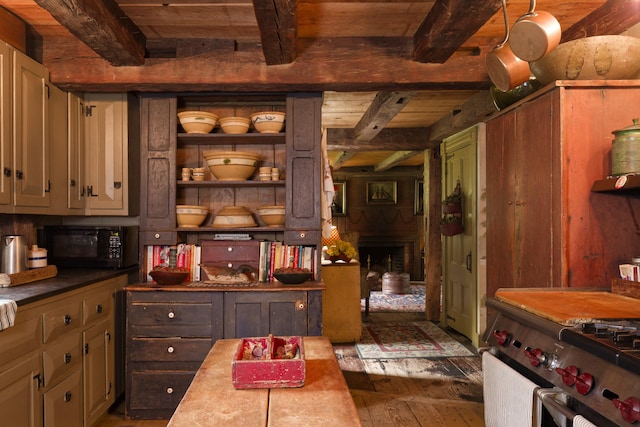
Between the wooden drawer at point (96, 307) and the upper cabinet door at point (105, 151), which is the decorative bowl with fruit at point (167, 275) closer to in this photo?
the wooden drawer at point (96, 307)

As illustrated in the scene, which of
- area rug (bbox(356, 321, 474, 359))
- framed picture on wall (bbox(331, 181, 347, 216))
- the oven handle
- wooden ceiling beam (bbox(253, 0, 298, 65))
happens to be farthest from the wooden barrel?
the oven handle

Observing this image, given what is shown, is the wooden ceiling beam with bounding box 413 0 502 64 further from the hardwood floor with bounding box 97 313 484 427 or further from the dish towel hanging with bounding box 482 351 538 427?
the hardwood floor with bounding box 97 313 484 427

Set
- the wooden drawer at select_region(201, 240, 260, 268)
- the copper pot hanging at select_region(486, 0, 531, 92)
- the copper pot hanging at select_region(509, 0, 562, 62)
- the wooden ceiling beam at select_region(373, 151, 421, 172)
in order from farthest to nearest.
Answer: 1. the wooden ceiling beam at select_region(373, 151, 421, 172)
2. the wooden drawer at select_region(201, 240, 260, 268)
3. the copper pot hanging at select_region(486, 0, 531, 92)
4. the copper pot hanging at select_region(509, 0, 562, 62)

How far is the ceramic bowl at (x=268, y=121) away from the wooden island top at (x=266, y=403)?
1993 mm

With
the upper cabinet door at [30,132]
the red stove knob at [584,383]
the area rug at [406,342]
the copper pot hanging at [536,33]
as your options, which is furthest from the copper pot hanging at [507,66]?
the area rug at [406,342]

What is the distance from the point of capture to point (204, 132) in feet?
11.3

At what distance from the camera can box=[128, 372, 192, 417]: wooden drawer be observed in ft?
10.1

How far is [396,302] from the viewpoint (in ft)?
23.0

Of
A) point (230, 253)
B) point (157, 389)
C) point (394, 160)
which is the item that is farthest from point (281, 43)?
point (394, 160)

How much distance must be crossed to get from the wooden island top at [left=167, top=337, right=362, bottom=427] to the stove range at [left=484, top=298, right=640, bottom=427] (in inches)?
25.3

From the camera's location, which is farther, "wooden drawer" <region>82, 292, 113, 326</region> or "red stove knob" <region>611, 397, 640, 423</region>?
"wooden drawer" <region>82, 292, 113, 326</region>

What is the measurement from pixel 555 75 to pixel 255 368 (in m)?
1.95

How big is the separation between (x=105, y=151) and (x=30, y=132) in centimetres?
65

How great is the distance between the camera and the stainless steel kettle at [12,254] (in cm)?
269
